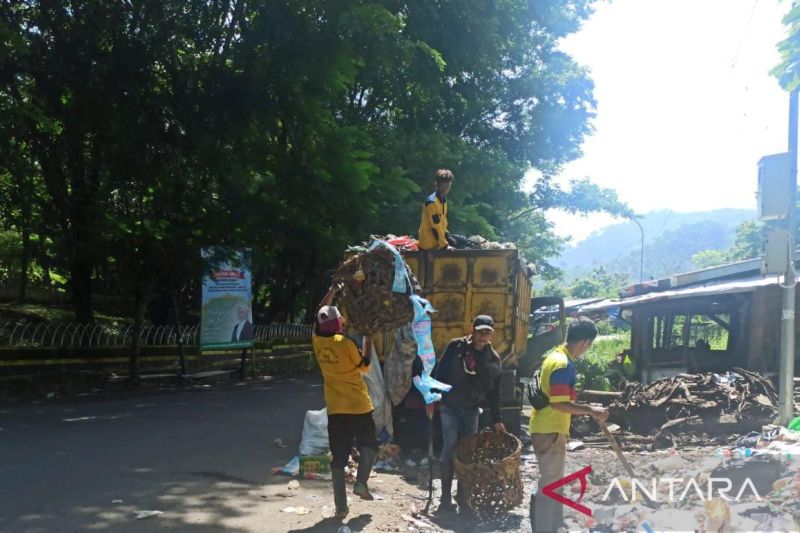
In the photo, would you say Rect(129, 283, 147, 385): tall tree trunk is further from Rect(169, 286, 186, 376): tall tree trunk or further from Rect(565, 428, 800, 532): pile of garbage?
Rect(565, 428, 800, 532): pile of garbage

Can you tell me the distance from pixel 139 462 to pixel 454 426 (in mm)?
3440

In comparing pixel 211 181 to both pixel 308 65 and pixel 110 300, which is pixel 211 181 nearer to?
pixel 308 65

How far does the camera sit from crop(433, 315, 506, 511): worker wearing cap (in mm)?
6770

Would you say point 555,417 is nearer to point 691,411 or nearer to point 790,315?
point 790,315

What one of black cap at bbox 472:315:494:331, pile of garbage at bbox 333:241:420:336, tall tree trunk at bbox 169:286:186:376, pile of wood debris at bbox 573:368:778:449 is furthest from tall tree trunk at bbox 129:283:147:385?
black cap at bbox 472:315:494:331

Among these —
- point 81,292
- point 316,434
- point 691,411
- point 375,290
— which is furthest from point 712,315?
point 81,292

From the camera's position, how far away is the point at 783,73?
5.57 meters

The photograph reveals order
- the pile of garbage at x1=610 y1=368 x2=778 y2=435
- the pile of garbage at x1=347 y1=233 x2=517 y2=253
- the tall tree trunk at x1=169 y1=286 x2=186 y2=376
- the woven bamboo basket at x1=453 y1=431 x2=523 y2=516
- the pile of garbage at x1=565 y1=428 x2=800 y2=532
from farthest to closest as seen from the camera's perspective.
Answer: the tall tree trunk at x1=169 y1=286 x2=186 y2=376, the pile of garbage at x1=610 y1=368 x2=778 y2=435, the pile of garbage at x1=347 y1=233 x2=517 y2=253, the woven bamboo basket at x1=453 y1=431 x2=523 y2=516, the pile of garbage at x1=565 y1=428 x2=800 y2=532

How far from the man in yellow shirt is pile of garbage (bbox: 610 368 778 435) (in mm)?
5784

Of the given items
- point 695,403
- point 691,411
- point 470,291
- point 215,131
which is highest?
point 215,131

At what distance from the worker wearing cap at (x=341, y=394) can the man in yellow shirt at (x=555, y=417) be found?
5.11 ft

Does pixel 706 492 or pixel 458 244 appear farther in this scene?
pixel 458 244

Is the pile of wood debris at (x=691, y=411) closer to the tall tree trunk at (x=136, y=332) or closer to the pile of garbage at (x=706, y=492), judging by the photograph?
the pile of garbage at (x=706, y=492)

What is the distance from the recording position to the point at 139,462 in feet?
25.6
